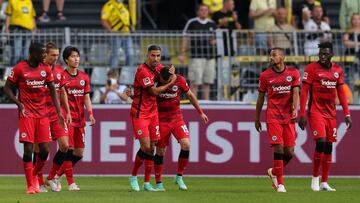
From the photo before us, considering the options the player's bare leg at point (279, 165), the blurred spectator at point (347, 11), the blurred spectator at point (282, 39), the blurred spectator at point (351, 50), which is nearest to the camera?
the player's bare leg at point (279, 165)

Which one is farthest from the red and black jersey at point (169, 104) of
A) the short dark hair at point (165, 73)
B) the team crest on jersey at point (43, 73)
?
the team crest on jersey at point (43, 73)

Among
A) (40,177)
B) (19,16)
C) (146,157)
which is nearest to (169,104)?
(146,157)

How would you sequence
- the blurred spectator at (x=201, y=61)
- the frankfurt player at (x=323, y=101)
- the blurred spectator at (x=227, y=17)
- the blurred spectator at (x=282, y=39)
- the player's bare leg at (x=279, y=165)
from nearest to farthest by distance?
the player's bare leg at (x=279, y=165) < the frankfurt player at (x=323, y=101) < the blurred spectator at (x=201, y=61) < the blurred spectator at (x=282, y=39) < the blurred spectator at (x=227, y=17)

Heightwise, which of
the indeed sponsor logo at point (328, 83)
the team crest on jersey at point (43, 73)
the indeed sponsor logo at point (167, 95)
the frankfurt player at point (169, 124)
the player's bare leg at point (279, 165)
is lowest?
the player's bare leg at point (279, 165)

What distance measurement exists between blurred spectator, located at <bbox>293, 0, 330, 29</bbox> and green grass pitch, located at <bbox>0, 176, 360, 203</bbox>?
5204 millimetres

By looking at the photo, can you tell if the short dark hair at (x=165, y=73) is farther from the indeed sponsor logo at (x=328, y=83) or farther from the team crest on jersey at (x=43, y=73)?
the indeed sponsor logo at (x=328, y=83)

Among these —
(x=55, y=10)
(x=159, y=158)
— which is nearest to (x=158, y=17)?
(x=55, y=10)

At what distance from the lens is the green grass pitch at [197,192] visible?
17.2m

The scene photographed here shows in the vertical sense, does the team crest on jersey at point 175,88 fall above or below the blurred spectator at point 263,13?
below

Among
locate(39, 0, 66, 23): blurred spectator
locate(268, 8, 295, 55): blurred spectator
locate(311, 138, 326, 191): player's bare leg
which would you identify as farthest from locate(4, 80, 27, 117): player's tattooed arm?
locate(39, 0, 66, 23): blurred spectator

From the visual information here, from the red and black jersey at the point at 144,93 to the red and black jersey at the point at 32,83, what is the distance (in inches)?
58.9

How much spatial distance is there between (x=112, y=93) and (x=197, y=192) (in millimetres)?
6326

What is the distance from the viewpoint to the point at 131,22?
88.6 ft

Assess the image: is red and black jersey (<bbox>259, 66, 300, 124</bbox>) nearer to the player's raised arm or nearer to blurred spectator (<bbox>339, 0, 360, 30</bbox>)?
the player's raised arm
